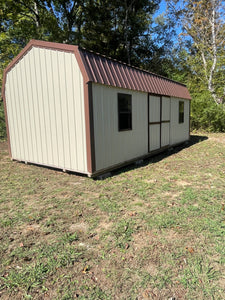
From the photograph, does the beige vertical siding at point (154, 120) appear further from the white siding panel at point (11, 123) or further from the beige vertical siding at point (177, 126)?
the white siding panel at point (11, 123)

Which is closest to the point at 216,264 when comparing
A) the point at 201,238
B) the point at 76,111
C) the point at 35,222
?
the point at 201,238

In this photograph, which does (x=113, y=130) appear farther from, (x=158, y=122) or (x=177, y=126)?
(x=177, y=126)

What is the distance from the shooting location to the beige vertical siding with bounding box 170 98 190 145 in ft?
28.6

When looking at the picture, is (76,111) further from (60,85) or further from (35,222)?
(35,222)

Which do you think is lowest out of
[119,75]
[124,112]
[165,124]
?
[165,124]

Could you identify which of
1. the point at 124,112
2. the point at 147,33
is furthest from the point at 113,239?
the point at 147,33

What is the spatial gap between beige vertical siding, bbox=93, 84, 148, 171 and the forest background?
889 centimetres

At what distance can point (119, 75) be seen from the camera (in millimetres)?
5305

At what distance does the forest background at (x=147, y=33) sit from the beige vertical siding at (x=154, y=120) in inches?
295

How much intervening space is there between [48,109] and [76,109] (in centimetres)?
105

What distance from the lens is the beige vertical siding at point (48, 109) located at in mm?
4664

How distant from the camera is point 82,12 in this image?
1666 cm

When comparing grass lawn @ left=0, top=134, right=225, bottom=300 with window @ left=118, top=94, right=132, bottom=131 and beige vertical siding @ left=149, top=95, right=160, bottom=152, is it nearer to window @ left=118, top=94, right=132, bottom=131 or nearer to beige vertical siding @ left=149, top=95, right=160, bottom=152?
window @ left=118, top=94, right=132, bottom=131

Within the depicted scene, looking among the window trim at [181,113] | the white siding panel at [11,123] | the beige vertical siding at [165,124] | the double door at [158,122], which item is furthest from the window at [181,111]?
the white siding panel at [11,123]
